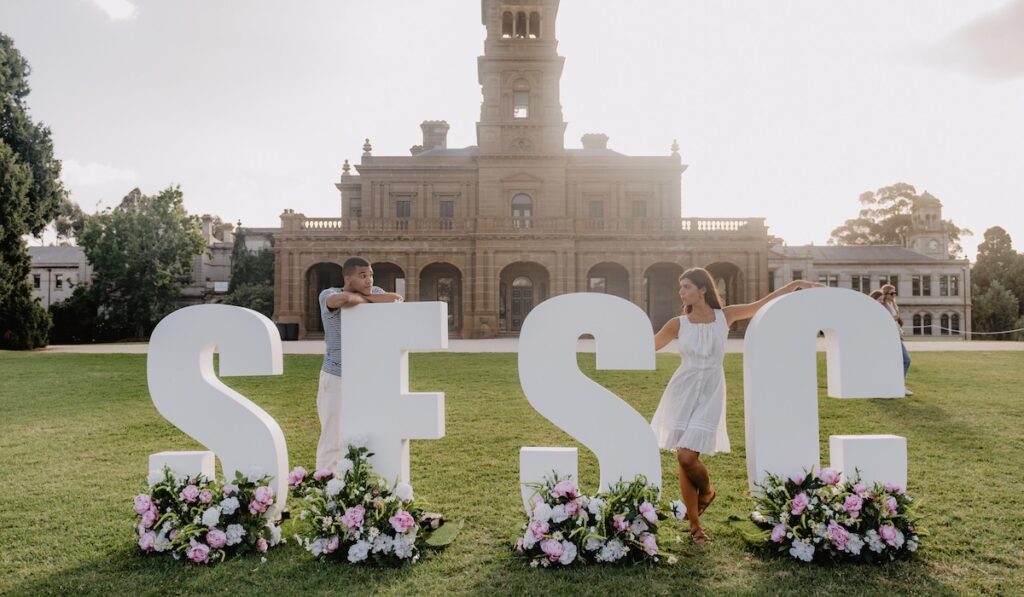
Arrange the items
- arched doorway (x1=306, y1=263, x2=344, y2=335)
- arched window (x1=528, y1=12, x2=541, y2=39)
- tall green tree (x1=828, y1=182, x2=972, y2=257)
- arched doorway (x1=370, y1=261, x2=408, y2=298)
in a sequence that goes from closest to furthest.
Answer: arched doorway (x1=306, y1=263, x2=344, y2=335)
arched doorway (x1=370, y1=261, x2=408, y2=298)
arched window (x1=528, y1=12, x2=541, y2=39)
tall green tree (x1=828, y1=182, x2=972, y2=257)

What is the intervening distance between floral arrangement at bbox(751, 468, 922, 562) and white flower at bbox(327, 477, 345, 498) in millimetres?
2998

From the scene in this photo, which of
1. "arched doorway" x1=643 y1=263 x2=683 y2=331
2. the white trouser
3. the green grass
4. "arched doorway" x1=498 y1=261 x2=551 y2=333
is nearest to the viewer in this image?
the green grass

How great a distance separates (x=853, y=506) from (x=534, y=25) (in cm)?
3539

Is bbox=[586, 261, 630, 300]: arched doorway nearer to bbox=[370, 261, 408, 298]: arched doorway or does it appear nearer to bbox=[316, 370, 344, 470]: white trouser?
bbox=[370, 261, 408, 298]: arched doorway

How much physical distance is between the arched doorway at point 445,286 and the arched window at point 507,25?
1384 cm

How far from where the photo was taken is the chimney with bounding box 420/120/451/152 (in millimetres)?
44031

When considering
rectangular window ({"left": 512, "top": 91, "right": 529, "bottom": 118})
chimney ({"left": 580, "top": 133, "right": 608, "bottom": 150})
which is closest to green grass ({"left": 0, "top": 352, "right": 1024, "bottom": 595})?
rectangular window ({"left": 512, "top": 91, "right": 529, "bottom": 118})

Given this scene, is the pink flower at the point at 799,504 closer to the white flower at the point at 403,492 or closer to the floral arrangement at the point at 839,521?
the floral arrangement at the point at 839,521

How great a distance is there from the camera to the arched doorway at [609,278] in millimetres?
33812

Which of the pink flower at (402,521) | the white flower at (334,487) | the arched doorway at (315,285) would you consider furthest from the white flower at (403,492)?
the arched doorway at (315,285)

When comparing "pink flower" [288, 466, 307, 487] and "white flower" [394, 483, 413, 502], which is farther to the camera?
"pink flower" [288, 466, 307, 487]

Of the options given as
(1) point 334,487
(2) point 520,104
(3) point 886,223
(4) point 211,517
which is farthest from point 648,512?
(3) point 886,223

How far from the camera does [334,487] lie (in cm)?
425

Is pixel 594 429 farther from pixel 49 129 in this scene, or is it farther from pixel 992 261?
pixel 992 261
